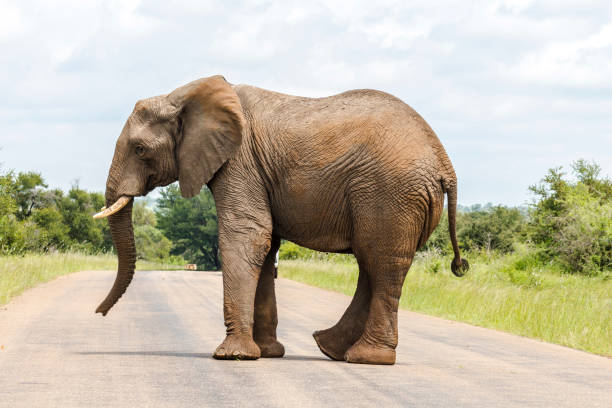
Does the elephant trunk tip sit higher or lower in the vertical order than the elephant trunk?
higher

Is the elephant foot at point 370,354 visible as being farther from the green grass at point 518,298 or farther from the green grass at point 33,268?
the green grass at point 33,268

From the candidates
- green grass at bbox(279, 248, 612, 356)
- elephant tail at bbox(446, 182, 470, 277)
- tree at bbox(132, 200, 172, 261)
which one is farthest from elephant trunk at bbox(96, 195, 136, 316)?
tree at bbox(132, 200, 172, 261)

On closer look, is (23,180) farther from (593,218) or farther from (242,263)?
(242,263)

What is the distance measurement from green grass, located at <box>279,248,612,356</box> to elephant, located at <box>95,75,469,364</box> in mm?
3617

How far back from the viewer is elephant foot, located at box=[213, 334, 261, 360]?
9586mm

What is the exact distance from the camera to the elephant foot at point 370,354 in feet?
31.6

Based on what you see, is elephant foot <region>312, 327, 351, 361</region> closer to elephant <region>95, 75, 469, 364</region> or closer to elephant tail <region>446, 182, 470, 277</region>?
elephant <region>95, 75, 469, 364</region>

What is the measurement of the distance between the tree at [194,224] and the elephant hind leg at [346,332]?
72.1 meters

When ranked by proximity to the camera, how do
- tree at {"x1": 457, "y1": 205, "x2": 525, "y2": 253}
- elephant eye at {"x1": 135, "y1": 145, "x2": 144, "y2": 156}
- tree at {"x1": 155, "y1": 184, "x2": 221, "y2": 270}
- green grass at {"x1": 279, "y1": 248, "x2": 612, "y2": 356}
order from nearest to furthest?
1. elephant eye at {"x1": 135, "y1": 145, "x2": 144, "y2": 156}
2. green grass at {"x1": 279, "y1": 248, "x2": 612, "y2": 356}
3. tree at {"x1": 457, "y1": 205, "x2": 525, "y2": 253}
4. tree at {"x1": 155, "y1": 184, "x2": 221, "y2": 270}

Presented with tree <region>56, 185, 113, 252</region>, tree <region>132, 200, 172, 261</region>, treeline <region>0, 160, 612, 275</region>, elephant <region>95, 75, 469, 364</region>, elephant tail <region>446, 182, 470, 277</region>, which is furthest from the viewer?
tree <region>132, 200, 172, 261</region>

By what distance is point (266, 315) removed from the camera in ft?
34.3

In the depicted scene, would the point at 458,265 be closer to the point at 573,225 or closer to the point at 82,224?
the point at 573,225

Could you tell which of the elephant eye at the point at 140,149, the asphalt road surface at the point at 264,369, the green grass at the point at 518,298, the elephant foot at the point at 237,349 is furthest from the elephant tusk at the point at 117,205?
the green grass at the point at 518,298

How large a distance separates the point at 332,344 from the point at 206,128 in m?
2.76
